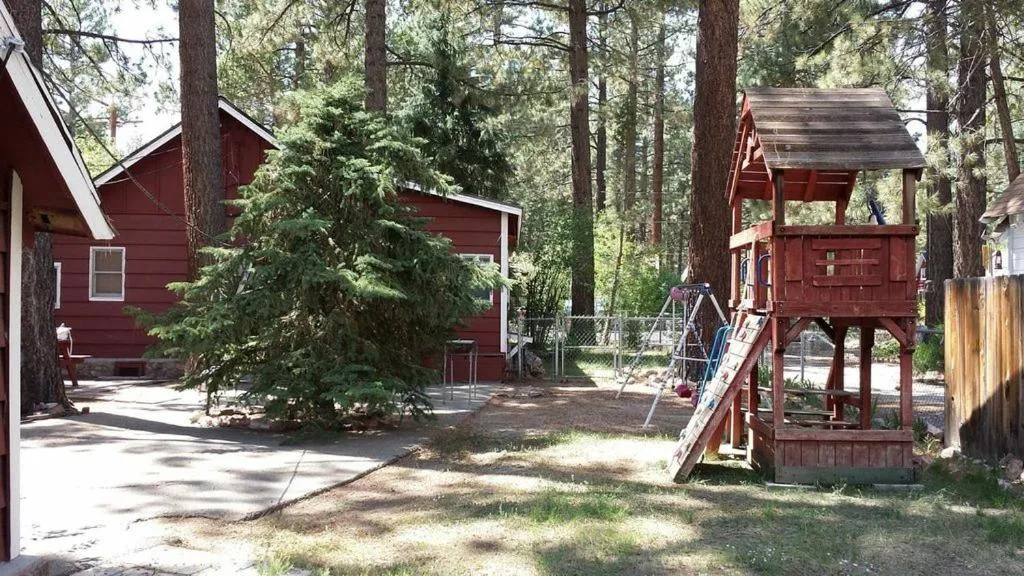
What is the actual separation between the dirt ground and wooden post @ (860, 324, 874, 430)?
2.40 feet

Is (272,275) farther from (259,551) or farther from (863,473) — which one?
(863,473)

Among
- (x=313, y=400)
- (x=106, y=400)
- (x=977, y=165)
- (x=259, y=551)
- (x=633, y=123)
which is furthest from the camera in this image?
(x=633, y=123)

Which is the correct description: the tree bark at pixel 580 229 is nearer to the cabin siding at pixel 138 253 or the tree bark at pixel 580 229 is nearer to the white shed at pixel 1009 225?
the cabin siding at pixel 138 253

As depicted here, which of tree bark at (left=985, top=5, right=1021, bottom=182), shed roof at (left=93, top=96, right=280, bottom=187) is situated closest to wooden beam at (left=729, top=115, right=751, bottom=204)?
tree bark at (left=985, top=5, right=1021, bottom=182)

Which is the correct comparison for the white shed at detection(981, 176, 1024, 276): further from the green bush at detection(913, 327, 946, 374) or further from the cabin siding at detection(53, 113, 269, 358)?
the cabin siding at detection(53, 113, 269, 358)

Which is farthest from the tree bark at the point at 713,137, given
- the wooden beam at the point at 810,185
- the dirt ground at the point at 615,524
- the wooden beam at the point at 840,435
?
the wooden beam at the point at 840,435

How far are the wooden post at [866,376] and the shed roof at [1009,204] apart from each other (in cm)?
910

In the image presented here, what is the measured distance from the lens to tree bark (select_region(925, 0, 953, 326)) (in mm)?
14406

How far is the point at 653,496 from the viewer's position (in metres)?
6.68

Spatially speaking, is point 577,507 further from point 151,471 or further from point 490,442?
point 151,471

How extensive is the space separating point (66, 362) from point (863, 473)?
38.0 ft

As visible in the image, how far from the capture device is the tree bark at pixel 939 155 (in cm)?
1441

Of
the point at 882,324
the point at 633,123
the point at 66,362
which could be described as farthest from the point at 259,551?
the point at 633,123

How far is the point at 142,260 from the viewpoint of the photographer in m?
16.5
